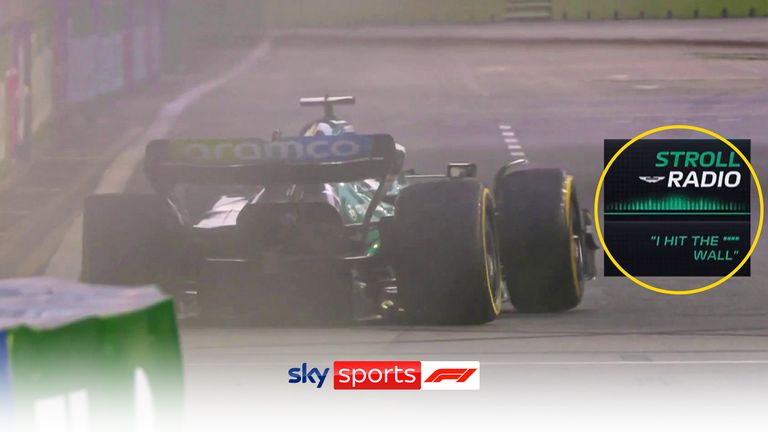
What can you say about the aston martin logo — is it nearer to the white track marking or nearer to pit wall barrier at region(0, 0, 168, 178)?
the white track marking

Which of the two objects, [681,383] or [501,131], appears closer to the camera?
[681,383]

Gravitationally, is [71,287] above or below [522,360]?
above

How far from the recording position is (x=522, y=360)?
8109 millimetres

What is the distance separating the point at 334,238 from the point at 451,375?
2186 mm

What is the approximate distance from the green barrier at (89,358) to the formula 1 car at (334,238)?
12.4 feet

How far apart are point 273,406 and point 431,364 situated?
25.1 inches

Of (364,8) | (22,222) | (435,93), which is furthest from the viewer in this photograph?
(364,8)

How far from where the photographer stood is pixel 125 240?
31.4 ft

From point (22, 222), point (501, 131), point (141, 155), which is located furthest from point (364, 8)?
point (22, 222)

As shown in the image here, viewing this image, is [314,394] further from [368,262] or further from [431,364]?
[368,262]

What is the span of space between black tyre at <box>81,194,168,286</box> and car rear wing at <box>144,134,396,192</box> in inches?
12.3

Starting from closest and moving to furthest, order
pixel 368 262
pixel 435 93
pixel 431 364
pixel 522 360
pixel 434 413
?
pixel 434 413 < pixel 431 364 < pixel 522 360 < pixel 368 262 < pixel 435 93

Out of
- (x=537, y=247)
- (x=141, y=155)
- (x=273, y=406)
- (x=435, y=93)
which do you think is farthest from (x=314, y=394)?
(x=435, y=93)
